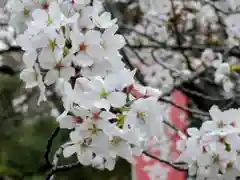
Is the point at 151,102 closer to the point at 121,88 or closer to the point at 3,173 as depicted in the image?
the point at 121,88

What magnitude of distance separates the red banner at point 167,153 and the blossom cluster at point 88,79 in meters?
1.11

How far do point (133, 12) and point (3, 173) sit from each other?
1.57 meters

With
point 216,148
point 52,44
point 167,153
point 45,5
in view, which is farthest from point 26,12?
point 167,153

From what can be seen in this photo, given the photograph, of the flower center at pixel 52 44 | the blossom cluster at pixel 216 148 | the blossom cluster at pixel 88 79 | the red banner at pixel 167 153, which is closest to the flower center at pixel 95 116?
the blossom cluster at pixel 88 79

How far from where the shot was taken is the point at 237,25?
4.81ft

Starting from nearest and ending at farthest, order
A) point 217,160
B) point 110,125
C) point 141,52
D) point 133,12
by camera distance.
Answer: point 110,125, point 217,160, point 141,52, point 133,12

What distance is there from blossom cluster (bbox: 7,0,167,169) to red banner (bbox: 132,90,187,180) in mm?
1108

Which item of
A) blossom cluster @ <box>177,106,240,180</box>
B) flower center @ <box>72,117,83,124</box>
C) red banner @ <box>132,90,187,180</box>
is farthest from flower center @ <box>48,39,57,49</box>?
red banner @ <box>132,90,187,180</box>

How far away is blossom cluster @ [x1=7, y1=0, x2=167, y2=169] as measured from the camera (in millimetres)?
604

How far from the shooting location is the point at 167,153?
1.90m

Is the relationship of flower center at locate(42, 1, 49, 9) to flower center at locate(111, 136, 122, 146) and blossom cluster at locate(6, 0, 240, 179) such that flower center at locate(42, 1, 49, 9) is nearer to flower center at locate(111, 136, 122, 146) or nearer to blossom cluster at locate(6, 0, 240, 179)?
blossom cluster at locate(6, 0, 240, 179)

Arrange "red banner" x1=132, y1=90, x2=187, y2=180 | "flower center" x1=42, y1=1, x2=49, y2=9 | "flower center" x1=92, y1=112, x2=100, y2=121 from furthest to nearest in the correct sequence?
"red banner" x1=132, y1=90, x2=187, y2=180
"flower center" x1=42, y1=1, x2=49, y2=9
"flower center" x1=92, y1=112, x2=100, y2=121

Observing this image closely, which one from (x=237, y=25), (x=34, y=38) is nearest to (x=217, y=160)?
(x=34, y=38)

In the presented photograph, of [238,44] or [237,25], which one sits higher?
[237,25]
